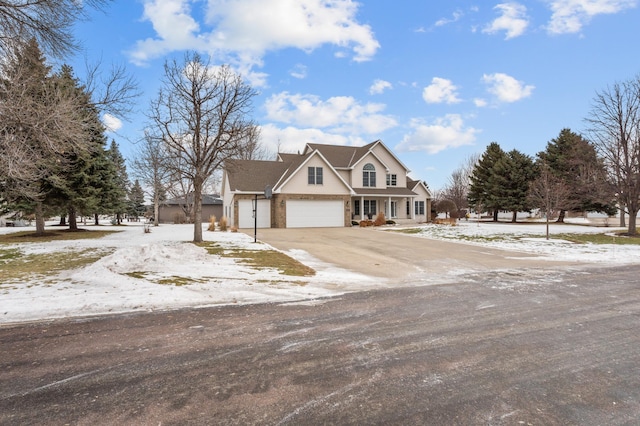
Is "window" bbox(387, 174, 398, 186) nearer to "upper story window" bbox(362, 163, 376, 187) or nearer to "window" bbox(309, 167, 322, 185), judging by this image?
"upper story window" bbox(362, 163, 376, 187)

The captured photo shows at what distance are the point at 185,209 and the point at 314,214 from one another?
81.1 ft

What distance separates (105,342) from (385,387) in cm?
334

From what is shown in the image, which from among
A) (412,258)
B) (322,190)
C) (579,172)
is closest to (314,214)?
(322,190)

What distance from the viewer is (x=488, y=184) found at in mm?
36500

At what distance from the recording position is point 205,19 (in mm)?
13273

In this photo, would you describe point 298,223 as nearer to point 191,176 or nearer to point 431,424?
point 191,176

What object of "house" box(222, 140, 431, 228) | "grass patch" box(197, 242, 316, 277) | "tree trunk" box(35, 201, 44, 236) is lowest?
"grass patch" box(197, 242, 316, 277)

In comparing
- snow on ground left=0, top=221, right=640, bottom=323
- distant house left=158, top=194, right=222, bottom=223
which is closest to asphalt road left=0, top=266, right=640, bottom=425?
snow on ground left=0, top=221, right=640, bottom=323

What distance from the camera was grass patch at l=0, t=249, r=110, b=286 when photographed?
8.34m

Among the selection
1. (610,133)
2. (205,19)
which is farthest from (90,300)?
(610,133)

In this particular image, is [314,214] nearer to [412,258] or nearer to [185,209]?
[412,258]

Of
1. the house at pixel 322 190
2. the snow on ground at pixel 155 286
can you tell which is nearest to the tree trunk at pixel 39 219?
the house at pixel 322 190

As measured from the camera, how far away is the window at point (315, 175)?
91.4 feet

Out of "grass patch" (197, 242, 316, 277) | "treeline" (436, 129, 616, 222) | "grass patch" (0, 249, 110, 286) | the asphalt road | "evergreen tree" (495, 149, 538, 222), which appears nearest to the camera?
the asphalt road
